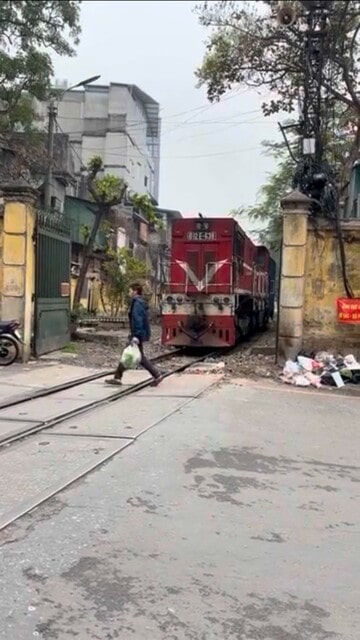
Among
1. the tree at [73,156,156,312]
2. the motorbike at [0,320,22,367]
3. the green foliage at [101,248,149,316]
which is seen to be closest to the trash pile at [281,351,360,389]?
the motorbike at [0,320,22,367]

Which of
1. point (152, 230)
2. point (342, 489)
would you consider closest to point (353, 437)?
point (342, 489)

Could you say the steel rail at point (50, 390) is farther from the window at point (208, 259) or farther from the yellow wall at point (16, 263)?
the window at point (208, 259)

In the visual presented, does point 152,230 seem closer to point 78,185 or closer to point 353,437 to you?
point 78,185

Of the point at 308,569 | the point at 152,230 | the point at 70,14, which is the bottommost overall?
the point at 308,569

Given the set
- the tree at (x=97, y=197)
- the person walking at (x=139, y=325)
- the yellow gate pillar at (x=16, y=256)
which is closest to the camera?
the person walking at (x=139, y=325)

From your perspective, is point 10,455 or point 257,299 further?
point 257,299

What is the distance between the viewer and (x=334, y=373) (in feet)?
38.7

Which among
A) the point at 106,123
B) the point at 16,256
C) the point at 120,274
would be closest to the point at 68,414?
the point at 16,256

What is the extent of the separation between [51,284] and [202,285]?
3.96 metres

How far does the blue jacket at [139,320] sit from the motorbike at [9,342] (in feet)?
8.48

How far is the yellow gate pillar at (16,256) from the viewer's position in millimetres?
→ 13031

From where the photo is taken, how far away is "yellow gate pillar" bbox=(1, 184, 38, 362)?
1303cm

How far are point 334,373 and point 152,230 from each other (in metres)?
40.5

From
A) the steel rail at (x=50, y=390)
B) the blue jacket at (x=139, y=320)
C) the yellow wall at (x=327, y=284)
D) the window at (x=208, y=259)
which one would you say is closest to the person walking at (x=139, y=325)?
the blue jacket at (x=139, y=320)
